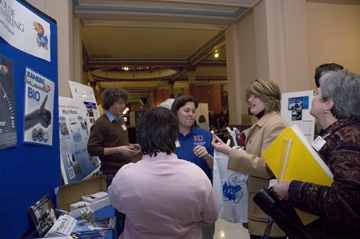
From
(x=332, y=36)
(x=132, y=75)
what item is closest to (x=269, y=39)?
(x=332, y=36)

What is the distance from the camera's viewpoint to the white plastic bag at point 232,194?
1.67 metres

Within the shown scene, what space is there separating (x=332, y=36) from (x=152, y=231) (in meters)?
5.05

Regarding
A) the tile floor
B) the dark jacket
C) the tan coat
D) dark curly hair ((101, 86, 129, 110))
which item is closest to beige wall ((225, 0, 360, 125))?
the tile floor

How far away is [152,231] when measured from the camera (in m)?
1.10

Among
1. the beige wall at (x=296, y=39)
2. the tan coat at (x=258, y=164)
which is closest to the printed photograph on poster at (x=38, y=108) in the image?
the tan coat at (x=258, y=164)

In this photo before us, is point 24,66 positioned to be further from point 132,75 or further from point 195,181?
point 132,75

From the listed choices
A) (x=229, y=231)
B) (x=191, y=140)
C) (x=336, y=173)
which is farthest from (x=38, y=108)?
(x=229, y=231)

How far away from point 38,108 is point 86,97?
2301 mm

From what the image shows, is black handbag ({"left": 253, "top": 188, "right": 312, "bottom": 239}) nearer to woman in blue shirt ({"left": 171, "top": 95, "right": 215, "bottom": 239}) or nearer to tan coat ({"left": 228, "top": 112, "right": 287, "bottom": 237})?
tan coat ({"left": 228, "top": 112, "right": 287, "bottom": 237})

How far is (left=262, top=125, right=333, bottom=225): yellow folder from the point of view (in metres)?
1.03

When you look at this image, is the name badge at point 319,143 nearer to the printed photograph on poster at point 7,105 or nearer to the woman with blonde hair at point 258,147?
the woman with blonde hair at point 258,147

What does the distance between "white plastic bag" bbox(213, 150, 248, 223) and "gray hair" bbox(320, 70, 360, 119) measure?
73 cm

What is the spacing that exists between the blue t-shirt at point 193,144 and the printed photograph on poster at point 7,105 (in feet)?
3.27

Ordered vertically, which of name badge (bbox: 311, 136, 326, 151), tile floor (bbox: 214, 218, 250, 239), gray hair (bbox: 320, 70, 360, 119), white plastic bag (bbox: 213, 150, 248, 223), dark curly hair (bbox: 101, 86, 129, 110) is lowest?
tile floor (bbox: 214, 218, 250, 239)
